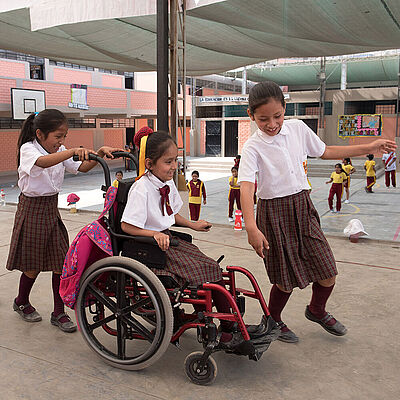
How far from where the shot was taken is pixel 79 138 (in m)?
19.2

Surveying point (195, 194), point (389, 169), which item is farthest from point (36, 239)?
point (389, 169)

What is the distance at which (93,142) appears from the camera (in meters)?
20.0

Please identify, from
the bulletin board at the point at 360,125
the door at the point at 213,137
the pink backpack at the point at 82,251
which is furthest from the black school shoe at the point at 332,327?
the door at the point at 213,137

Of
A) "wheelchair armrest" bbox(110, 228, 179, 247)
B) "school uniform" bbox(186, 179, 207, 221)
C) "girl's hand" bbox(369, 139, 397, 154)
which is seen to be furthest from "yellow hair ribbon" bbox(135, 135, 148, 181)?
"school uniform" bbox(186, 179, 207, 221)

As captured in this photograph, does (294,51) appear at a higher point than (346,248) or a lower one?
higher

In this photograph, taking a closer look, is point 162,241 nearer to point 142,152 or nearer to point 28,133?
point 142,152

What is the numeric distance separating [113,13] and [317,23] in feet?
8.85

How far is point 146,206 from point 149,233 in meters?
0.16

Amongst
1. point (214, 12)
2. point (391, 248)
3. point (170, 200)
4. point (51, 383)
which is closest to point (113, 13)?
point (214, 12)

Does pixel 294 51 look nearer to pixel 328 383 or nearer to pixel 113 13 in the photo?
pixel 113 13

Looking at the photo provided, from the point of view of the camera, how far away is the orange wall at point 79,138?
18625mm

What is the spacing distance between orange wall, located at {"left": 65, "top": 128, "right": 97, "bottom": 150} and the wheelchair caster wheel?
56.4 feet

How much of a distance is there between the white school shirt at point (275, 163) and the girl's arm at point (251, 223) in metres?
0.05

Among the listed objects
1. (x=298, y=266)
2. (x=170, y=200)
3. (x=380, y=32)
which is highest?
(x=380, y=32)
